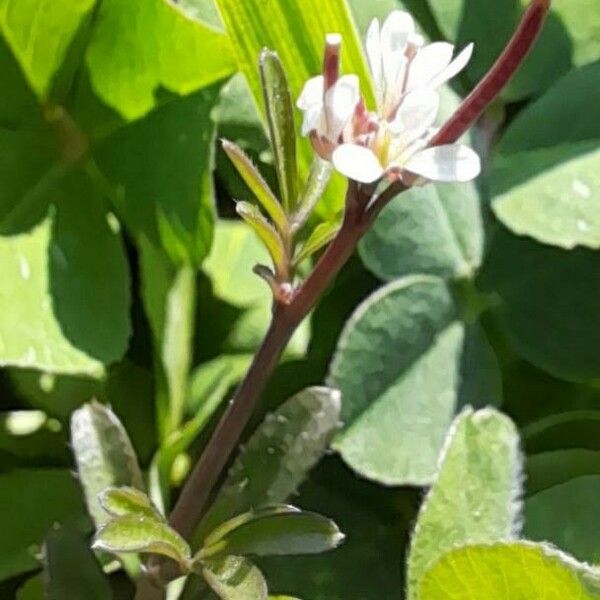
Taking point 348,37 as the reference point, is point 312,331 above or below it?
below

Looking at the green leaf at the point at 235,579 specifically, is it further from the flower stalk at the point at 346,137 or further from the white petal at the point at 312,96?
the white petal at the point at 312,96

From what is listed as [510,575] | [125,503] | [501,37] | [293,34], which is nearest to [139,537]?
[125,503]

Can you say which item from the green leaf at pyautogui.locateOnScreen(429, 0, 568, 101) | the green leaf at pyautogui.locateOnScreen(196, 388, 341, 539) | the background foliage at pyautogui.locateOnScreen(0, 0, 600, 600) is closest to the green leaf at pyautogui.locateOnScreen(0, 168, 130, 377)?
the background foliage at pyautogui.locateOnScreen(0, 0, 600, 600)

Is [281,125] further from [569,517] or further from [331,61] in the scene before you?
[569,517]

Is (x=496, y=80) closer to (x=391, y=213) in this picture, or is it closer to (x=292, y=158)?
(x=292, y=158)

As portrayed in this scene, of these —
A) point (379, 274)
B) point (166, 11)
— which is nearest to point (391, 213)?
point (379, 274)

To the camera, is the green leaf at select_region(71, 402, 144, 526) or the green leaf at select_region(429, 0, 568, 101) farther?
the green leaf at select_region(429, 0, 568, 101)

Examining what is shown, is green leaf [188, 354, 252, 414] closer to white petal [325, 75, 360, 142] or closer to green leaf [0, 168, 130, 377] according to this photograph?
green leaf [0, 168, 130, 377]
